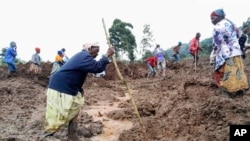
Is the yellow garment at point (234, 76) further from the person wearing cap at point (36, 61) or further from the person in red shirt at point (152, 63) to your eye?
the person in red shirt at point (152, 63)

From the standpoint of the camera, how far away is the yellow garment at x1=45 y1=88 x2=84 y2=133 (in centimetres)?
528

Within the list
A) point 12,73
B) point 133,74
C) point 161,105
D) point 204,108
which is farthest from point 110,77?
point 204,108

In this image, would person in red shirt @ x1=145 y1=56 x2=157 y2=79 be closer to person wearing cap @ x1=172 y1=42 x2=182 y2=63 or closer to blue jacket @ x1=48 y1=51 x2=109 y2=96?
person wearing cap @ x1=172 y1=42 x2=182 y2=63

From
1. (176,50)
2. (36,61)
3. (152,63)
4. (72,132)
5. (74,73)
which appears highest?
(176,50)

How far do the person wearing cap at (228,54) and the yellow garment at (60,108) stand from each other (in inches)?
101

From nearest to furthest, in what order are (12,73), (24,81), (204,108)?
(204,108) < (24,81) < (12,73)

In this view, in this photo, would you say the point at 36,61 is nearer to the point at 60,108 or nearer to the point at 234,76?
the point at 60,108

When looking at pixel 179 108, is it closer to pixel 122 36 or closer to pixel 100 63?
pixel 100 63

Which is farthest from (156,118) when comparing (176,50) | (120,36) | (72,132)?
(120,36)

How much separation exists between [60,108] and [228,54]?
9.65 feet

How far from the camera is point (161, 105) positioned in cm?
744

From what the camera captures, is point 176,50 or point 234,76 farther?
point 176,50

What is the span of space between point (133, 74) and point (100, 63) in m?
16.0

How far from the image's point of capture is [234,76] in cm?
626
